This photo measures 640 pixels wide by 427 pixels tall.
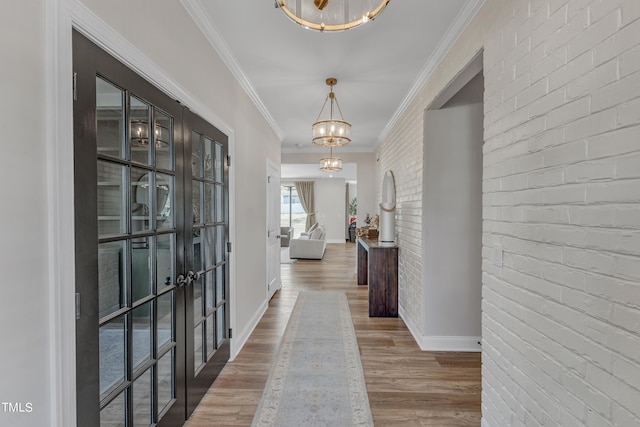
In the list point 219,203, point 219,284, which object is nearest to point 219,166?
point 219,203

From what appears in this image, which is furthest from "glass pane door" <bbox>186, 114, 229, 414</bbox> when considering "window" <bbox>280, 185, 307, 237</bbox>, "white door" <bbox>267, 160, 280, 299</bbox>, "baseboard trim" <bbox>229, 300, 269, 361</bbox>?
"window" <bbox>280, 185, 307, 237</bbox>

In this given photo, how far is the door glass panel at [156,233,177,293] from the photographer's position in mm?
1727

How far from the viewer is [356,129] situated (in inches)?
204

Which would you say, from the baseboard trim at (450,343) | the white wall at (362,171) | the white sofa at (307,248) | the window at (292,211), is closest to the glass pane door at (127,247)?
the baseboard trim at (450,343)

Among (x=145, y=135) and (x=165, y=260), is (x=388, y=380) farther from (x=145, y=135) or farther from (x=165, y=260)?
(x=145, y=135)

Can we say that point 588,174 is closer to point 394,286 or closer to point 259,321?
point 394,286

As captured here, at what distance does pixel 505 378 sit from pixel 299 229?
1134 cm

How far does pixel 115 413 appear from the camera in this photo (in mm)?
1395

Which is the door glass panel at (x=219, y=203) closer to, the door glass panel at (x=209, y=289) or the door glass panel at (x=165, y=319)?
the door glass panel at (x=209, y=289)

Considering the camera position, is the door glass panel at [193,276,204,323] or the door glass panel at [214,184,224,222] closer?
the door glass panel at [193,276,204,323]

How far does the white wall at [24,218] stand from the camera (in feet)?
2.90

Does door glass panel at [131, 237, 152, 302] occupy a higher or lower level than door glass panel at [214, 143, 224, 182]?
lower

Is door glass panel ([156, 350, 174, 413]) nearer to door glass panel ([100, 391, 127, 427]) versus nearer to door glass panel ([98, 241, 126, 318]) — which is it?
door glass panel ([100, 391, 127, 427])

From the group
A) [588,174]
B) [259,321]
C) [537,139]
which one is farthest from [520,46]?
[259,321]
